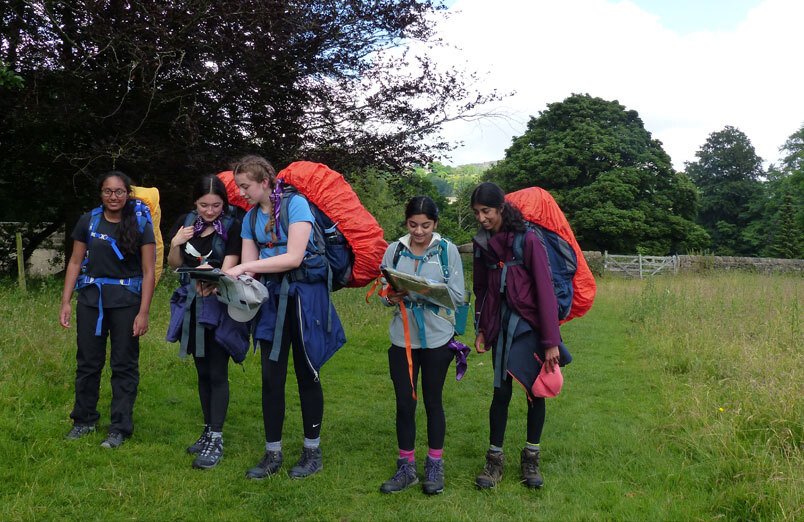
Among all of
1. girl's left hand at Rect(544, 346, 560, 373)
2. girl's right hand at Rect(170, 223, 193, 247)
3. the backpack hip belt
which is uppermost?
girl's right hand at Rect(170, 223, 193, 247)

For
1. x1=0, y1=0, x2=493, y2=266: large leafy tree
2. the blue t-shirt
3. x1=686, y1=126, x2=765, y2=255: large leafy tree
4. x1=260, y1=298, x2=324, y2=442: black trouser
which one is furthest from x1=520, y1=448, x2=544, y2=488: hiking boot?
x1=686, y1=126, x2=765, y2=255: large leafy tree

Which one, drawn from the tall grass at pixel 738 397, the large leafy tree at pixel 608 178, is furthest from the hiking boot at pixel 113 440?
the large leafy tree at pixel 608 178

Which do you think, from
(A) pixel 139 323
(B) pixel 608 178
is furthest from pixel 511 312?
(B) pixel 608 178

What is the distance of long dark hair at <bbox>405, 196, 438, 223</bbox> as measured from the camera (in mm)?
4008

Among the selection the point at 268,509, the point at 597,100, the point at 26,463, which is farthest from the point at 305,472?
the point at 597,100

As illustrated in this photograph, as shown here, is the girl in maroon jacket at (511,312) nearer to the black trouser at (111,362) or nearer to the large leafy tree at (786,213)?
the black trouser at (111,362)

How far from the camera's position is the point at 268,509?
3.78 m

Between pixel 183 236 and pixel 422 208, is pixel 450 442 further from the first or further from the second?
pixel 183 236

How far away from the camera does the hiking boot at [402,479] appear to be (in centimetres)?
407

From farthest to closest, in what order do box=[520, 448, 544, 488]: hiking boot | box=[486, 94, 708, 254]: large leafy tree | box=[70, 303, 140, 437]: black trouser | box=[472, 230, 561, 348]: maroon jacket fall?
box=[486, 94, 708, 254]: large leafy tree
box=[70, 303, 140, 437]: black trouser
box=[520, 448, 544, 488]: hiking boot
box=[472, 230, 561, 348]: maroon jacket

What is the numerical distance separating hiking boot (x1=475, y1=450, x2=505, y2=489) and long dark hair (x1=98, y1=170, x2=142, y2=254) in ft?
9.54

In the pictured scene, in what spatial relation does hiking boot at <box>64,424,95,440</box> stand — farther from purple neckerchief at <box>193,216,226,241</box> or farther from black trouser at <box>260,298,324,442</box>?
purple neckerchief at <box>193,216,226,241</box>

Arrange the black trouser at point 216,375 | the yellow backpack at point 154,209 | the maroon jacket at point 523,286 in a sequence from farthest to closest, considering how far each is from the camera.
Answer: the yellow backpack at point 154,209 < the black trouser at point 216,375 < the maroon jacket at point 523,286

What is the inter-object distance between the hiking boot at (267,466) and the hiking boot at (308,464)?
0.11 metres
